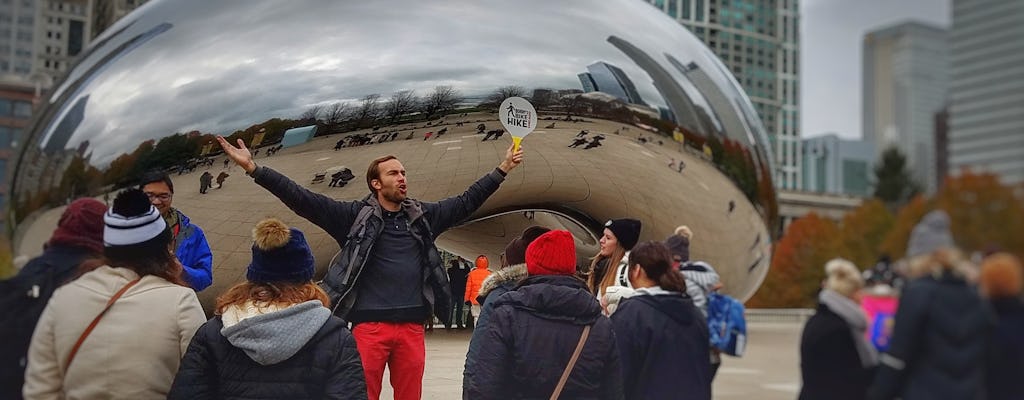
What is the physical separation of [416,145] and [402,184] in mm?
115

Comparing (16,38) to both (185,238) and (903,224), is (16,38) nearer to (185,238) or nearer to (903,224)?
(185,238)

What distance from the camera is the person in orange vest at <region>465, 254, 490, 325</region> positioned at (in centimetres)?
274

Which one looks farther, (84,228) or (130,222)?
(84,228)

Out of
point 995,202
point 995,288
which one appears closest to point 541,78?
point 995,202

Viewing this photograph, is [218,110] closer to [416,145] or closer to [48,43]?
[416,145]

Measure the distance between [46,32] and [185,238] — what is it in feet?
Result: 13.9

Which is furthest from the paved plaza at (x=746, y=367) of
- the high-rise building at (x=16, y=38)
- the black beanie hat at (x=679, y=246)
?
the high-rise building at (x=16, y=38)

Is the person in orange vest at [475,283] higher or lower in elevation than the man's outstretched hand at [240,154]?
lower

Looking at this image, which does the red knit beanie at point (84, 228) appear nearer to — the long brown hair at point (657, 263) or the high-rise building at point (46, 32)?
the long brown hair at point (657, 263)

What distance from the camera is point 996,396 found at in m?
4.90

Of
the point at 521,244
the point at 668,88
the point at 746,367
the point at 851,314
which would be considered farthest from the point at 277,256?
the point at 746,367

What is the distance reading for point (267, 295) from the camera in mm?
2316

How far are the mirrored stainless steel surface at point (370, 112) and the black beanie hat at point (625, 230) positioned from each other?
4 cm

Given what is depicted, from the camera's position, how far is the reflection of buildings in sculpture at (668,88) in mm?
2807
